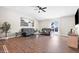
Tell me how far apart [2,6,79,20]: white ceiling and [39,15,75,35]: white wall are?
83mm

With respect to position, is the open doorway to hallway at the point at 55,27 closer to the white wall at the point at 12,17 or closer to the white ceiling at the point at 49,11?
the white ceiling at the point at 49,11

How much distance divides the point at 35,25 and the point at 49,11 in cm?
43

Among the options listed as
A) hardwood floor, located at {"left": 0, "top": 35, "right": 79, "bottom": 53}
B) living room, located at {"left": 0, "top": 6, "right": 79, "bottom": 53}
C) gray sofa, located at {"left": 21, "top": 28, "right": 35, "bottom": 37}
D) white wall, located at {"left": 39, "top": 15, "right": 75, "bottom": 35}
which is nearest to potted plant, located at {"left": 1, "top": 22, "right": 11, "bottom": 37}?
living room, located at {"left": 0, "top": 6, "right": 79, "bottom": 53}

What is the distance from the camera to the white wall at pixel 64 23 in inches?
84.7

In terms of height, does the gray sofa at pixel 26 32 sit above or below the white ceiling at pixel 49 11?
below

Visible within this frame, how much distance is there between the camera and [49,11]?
7.34 feet

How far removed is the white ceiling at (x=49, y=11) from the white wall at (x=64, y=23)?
83 mm

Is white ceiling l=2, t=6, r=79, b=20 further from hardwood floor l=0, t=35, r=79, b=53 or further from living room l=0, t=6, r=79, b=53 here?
hardwood floor l=0, t=35, r=79, b=53

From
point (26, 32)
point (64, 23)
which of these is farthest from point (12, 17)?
point (64, 23)

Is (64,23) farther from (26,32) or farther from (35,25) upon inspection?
(26,32)

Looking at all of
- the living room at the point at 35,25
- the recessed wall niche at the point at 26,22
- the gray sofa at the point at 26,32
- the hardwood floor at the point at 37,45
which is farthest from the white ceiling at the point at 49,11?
the hardwood floor at the point at 37,45

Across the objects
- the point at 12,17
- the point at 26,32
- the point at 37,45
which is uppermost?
the point at 12,17

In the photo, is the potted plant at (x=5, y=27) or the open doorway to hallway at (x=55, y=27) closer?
the potted plant at (x=5, y=27)
